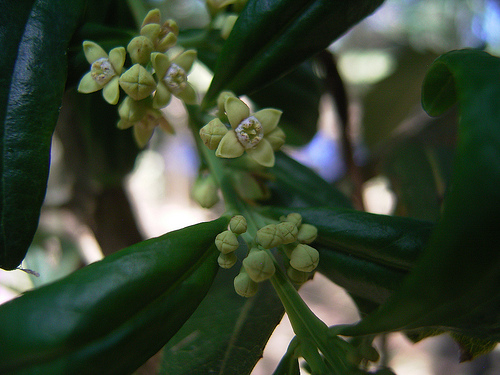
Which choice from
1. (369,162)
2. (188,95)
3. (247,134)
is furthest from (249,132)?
(369,162)

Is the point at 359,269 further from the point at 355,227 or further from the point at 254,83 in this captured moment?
the point at 254,83

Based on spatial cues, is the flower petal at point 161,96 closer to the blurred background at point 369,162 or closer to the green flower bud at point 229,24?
the green flower bud at point 229,24

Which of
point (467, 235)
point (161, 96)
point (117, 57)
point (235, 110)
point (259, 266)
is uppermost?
point (117, 57)

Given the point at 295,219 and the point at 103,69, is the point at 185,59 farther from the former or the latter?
the point at 295,219

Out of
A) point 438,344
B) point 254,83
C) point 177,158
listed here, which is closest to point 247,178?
point 254,83

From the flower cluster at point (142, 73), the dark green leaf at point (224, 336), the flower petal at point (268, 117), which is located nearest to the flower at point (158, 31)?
the flower cluster at point (142, 73)

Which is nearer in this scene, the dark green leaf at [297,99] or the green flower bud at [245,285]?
the green flower bud at [245,285]
